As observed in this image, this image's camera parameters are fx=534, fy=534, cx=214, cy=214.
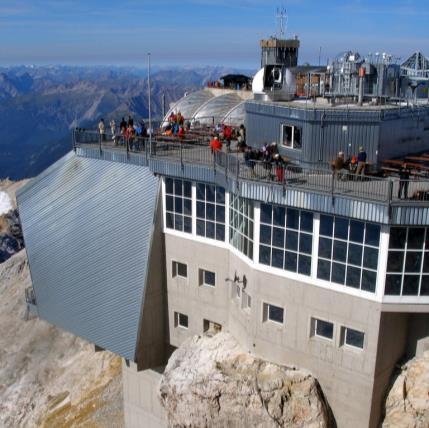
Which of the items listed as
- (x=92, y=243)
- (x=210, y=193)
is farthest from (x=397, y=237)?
(x=92, y=243)

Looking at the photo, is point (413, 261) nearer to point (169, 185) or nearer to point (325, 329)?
point (325, 329)

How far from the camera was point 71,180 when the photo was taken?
33500 mm

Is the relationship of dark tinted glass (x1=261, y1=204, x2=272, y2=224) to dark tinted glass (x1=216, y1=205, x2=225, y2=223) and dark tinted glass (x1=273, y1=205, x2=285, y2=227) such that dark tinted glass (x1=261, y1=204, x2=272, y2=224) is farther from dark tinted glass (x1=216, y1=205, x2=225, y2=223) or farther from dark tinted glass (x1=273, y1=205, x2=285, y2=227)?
dark tinted glass (x1=216, y1=205, x2=225, y2=223)

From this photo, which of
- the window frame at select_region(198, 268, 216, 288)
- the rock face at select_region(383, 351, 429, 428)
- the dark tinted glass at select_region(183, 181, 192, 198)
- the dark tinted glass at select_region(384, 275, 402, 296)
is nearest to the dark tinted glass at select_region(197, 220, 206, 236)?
the dark tinted glass at select_region(183, 181, 192, 198)

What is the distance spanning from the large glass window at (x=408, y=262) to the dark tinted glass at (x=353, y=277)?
1179mm

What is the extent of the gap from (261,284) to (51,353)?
35.6 meters

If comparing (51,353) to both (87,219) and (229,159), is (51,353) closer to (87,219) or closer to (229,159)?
(87,219)

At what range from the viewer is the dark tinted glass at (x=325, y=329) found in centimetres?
2386

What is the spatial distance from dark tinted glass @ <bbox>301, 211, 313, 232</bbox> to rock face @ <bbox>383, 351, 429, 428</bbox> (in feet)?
25.9

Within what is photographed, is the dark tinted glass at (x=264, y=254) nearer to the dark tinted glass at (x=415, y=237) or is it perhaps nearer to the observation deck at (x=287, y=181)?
the observation deck at (x=287, y=181)

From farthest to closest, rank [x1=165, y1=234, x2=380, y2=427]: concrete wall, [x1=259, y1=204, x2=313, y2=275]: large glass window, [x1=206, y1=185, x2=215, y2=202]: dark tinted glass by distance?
[x1=206, y1=185, x2=215, y2=202]: dark tinted glass
[x1=259, y1=204, x2=313, y2=275]: large glass window
[x1=165, y1=234, x2=380, y2=427]: concrete wall

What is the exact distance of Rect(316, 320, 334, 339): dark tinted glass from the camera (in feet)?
78.3

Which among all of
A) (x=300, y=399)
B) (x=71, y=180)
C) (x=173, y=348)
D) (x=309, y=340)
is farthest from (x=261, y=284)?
(x=71, y=180)

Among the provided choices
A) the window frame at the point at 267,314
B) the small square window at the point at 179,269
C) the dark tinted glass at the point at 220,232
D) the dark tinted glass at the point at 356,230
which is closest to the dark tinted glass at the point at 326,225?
the dark tinted glass at the point at 356,230
